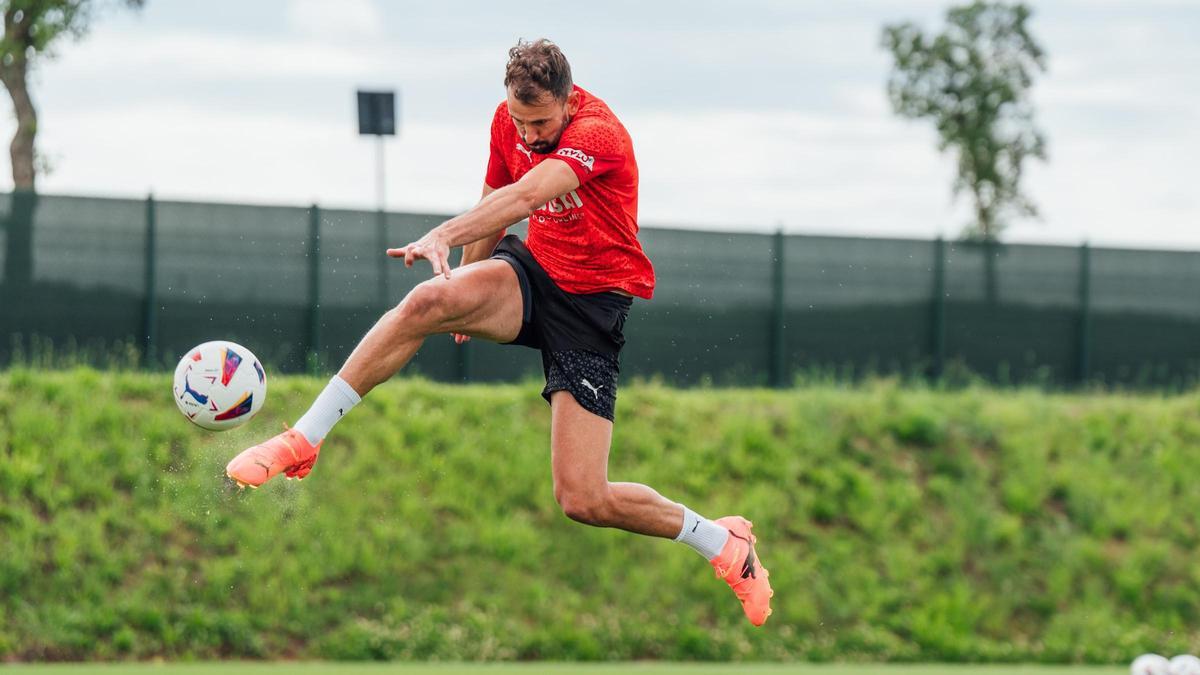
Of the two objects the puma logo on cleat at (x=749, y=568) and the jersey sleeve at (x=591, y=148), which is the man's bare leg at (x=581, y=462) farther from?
the jersey sleeve at (x=591, y=148)

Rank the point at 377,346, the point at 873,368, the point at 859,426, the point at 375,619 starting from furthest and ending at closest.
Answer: the point at 873,368 → the point at 859,426 → the point at 375,619 → the point at 377,346

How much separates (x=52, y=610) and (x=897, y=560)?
917 cm

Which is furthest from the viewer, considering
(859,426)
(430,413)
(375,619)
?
(859,426)

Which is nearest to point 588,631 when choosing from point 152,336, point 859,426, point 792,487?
point 792,487

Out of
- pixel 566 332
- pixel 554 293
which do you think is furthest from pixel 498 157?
pixel 566 332

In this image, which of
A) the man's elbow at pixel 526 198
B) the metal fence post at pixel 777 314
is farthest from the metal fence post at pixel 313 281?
the man's elbow at pixel 526 198

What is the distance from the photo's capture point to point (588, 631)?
16703 millimetres

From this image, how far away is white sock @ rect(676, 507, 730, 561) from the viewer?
8750 mm

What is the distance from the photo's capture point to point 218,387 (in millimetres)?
8000

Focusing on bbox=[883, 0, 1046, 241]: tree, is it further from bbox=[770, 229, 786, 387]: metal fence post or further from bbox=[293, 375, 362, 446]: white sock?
bbox=[293, 375, 362, 446]: white sock

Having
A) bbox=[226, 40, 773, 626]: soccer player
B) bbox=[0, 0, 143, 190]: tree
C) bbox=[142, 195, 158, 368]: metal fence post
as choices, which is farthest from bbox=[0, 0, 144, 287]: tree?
bbox=[226, 40, 773, 626]: soccer player

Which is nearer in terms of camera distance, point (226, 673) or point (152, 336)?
point (226, 673)

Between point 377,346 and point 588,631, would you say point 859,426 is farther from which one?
point 377,346

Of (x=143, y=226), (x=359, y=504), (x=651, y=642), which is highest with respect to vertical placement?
(x=143, y=226)
